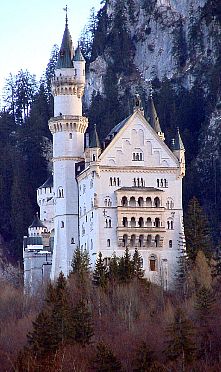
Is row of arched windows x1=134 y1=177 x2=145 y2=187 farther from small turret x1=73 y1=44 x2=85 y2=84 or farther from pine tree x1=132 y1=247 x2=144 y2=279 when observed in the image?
small turret x1=73 y1=44 x2=85 y2=84

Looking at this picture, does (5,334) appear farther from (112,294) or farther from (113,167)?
(113,167)

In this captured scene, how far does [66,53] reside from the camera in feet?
376

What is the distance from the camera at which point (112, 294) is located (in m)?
99.4

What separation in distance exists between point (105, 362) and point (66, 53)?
122 feet

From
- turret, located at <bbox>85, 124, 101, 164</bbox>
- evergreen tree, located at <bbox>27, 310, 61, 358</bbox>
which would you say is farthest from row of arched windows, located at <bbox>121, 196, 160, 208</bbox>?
evergreen tree, located at <bbox>27, 310, 61, 358</bbox>

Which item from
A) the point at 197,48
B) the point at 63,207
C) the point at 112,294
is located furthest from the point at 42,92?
the point at 112,294

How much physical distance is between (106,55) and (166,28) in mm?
7603

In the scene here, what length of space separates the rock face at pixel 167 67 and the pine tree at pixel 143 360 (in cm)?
4594

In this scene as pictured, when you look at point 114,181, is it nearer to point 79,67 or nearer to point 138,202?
point 138,202

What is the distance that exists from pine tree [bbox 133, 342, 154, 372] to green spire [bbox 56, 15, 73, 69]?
34.2 meters

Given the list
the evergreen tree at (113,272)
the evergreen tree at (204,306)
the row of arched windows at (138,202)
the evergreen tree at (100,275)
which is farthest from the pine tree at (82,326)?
the row of arched windows at (138,202)

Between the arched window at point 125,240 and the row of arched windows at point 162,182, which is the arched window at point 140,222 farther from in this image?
the row of arched windows at point 162,182

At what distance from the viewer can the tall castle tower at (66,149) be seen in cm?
11019

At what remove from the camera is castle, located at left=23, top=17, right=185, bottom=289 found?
107 metres
